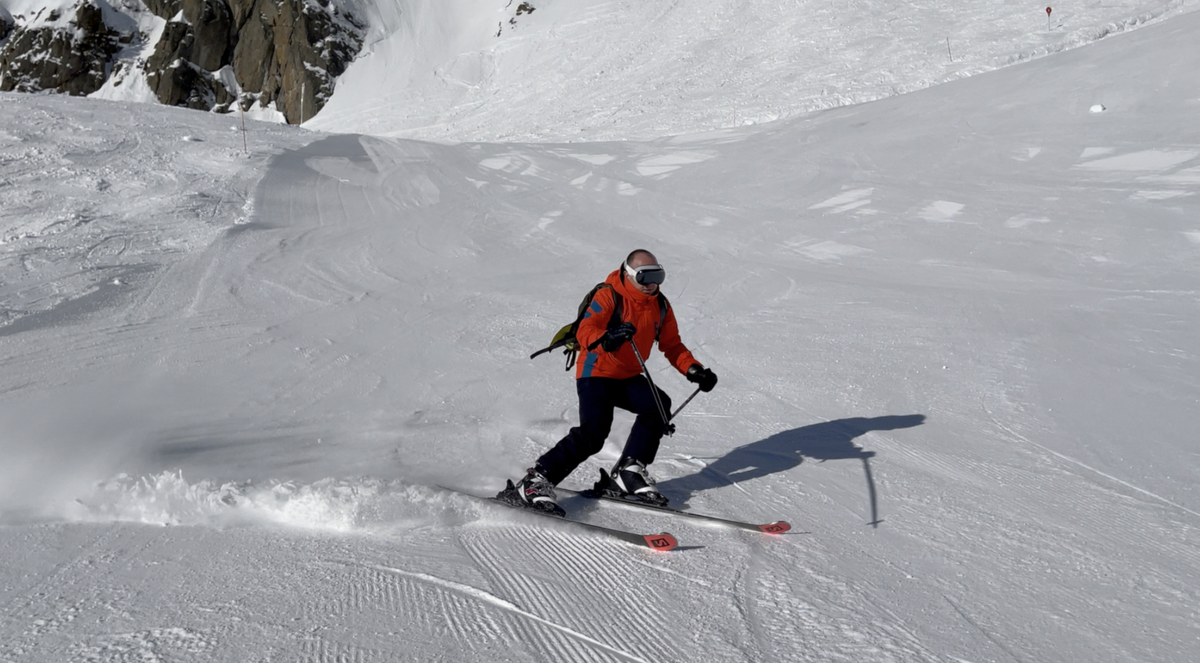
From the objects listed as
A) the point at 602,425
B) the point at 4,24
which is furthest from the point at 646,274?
the point at 4,24

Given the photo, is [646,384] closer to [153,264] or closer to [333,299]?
[333,299]

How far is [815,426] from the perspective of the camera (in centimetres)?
619

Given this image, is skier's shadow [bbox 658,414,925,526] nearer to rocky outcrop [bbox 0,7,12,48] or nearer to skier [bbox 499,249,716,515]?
skier [bbox 499,249,716,515]

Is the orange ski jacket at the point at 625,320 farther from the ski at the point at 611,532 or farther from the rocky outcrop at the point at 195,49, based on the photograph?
the rocky outcrop at the point at 195,49

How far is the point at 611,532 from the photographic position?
420 cm

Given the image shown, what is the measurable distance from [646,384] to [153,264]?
282 inches

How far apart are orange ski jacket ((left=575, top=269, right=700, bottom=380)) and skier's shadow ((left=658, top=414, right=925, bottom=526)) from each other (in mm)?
718

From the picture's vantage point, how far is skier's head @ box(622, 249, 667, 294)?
4688mm

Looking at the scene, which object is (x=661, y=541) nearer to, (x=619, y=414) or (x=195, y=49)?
(x=619, y=414)

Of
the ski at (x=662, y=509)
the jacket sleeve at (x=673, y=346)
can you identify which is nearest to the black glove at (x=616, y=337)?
the jacket sleeve at (x=673, y=346)

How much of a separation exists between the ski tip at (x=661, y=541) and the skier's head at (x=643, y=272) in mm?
1343

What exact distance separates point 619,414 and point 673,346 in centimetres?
159

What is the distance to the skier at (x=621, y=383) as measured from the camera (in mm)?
4652

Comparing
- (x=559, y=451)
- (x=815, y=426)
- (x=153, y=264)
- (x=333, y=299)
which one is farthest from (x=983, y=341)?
(x=153, y=264)
